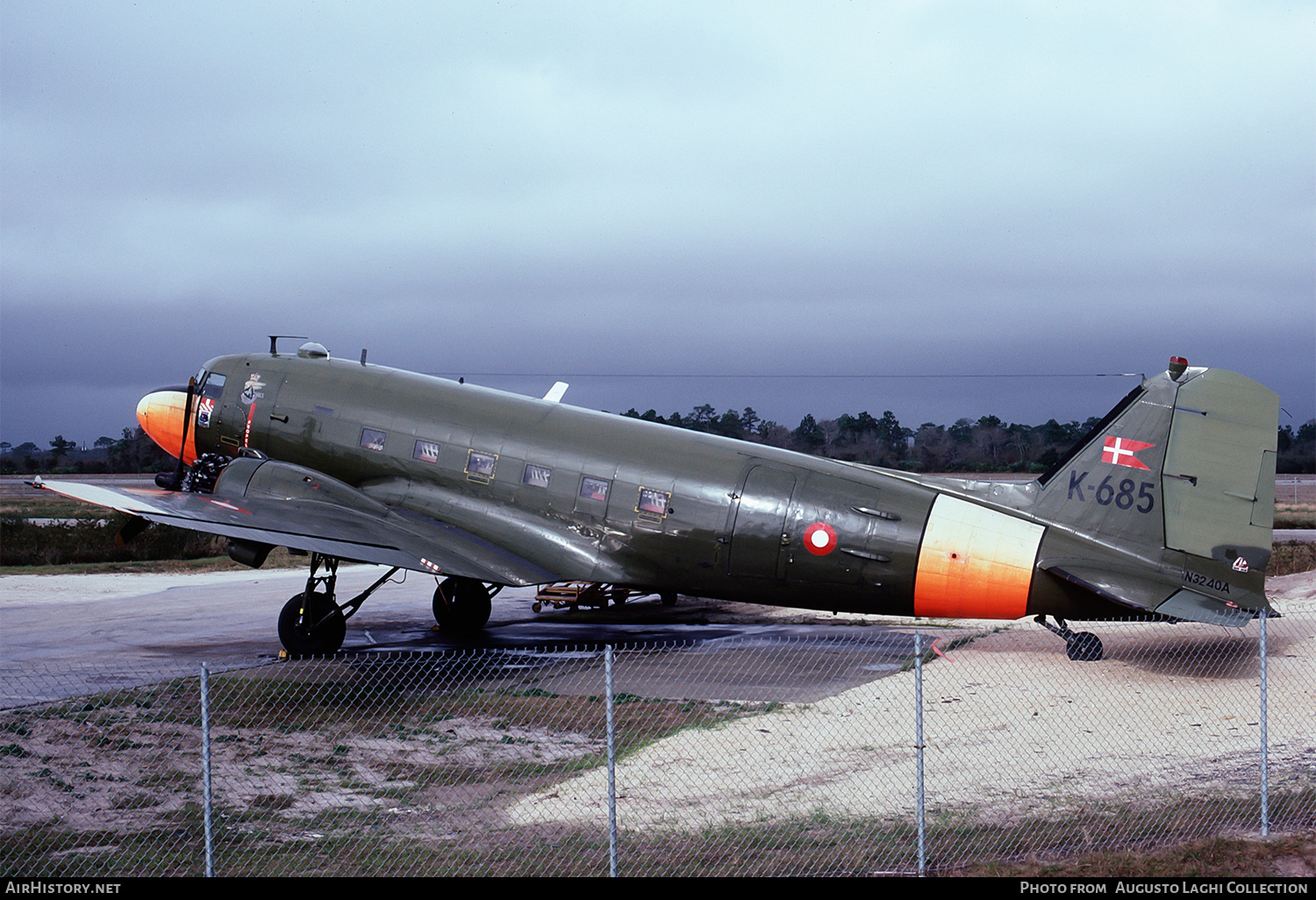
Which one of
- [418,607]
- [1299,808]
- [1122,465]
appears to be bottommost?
[418,607]

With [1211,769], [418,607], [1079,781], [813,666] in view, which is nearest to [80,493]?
[418,607]

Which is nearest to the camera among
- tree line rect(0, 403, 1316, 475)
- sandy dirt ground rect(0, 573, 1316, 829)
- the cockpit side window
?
sandy dirt ground rect(0, 573, 1316, 829)

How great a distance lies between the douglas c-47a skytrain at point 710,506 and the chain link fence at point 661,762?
52.4 inches

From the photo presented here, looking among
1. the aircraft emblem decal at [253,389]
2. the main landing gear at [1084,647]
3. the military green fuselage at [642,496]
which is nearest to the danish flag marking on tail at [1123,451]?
the military green fuselage at [642,496]

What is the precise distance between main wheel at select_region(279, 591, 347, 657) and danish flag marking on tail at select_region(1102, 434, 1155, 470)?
43.8 feet

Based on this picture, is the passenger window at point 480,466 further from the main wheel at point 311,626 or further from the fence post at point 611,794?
the fence post at point 611,794

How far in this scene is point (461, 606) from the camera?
71.3ft

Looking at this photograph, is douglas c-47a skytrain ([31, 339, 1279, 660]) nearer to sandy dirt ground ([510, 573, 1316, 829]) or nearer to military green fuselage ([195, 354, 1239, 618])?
military green fuselage ([195, 354, 1239, 618])

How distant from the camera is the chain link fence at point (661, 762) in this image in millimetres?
9102

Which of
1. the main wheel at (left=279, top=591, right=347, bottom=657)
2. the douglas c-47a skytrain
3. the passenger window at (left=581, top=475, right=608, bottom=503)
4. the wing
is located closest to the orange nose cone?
the douglas c-47a skytrain

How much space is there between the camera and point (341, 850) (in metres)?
9.17

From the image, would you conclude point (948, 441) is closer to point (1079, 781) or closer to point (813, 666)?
point (813, 666)

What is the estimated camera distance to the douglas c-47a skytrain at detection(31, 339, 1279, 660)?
626 inches
